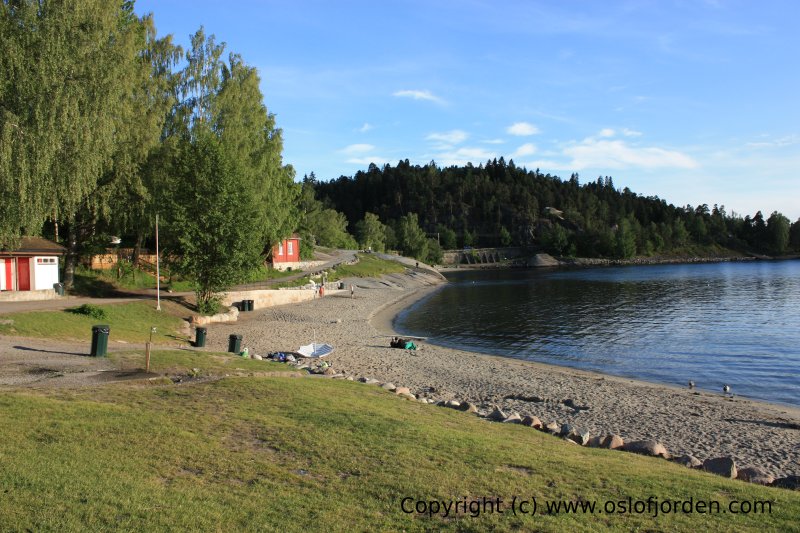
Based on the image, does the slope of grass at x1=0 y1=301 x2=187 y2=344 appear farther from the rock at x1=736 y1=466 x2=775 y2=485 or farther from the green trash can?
the rock at x1=736 y1=466 x2=775 y2=485

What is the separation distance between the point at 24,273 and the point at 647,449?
1449 inches

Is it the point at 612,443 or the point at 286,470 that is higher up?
the point at 286,470

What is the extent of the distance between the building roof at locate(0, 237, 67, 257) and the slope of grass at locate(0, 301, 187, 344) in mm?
6848

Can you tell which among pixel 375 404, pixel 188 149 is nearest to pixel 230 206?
pixel 188 149

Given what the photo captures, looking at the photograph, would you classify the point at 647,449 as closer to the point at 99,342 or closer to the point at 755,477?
the point at 755,477

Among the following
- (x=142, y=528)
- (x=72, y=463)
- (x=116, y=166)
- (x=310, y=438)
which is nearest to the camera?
(x=142, y=528)

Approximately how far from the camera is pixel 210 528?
6.78 metres

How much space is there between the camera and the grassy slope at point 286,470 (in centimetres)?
718

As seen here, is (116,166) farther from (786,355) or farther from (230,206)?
(786,355)

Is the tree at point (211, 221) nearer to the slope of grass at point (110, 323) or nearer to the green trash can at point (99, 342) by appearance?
the slope of grass at point (110, 323)

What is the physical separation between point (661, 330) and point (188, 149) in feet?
127

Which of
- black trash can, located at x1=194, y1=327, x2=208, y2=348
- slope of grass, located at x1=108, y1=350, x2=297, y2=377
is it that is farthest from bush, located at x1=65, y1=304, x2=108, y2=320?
slope of grass, located at x1=108, y1=350, x2=297, y2=377

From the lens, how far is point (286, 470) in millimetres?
9102

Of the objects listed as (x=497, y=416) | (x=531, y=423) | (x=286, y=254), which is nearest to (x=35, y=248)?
(x=497, y=416)
